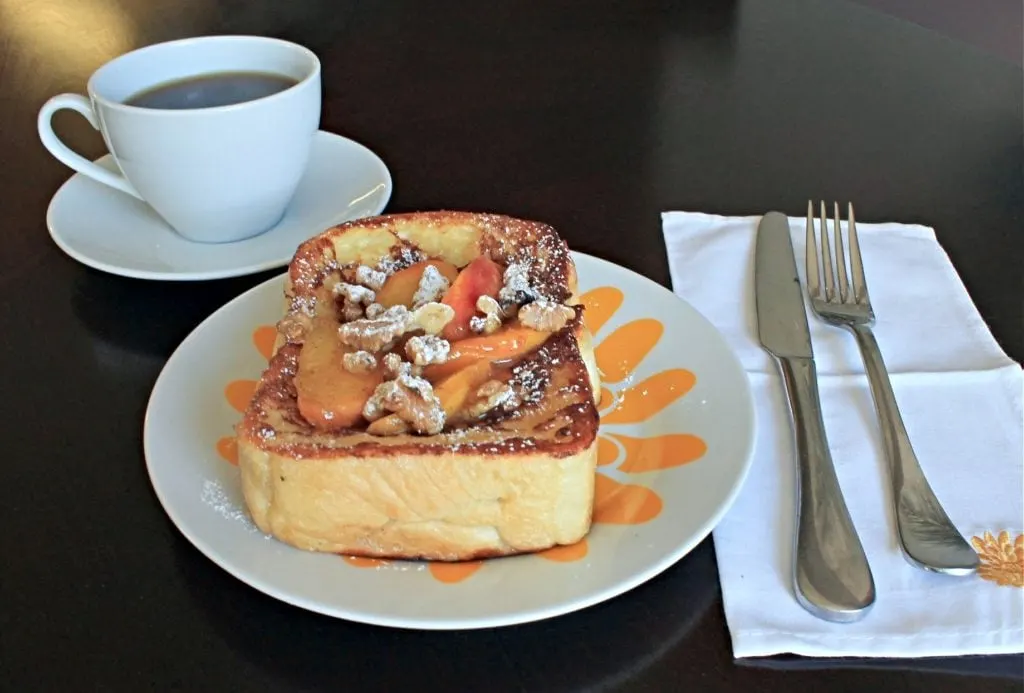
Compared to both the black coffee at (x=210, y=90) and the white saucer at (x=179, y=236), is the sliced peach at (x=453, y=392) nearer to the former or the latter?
the white saucer at (x=179, y=236)

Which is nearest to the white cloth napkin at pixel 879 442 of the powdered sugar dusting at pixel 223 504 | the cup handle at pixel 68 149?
the powdered sugar dusting at pixel 223 504

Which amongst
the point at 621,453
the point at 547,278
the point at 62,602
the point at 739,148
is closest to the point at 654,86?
the point at 739,148

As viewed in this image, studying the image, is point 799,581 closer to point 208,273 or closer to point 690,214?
point 690,214

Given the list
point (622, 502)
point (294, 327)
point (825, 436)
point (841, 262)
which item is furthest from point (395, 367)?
point (841, 262)

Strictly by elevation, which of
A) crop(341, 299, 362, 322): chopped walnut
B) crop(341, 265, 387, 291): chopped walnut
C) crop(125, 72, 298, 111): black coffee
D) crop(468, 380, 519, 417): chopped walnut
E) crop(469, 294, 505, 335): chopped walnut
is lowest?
crop(468, 380, 519, 417): chopped walnut

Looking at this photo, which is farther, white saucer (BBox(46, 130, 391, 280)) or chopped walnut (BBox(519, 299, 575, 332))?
white saucer (BBox(46, 130, 391, 280))

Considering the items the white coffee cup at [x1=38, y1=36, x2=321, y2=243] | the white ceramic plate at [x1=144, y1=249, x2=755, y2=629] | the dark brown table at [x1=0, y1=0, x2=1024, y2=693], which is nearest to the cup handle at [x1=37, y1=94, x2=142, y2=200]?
the white coffee cup at [x1=38, y1=36, x2=321, y2=243]

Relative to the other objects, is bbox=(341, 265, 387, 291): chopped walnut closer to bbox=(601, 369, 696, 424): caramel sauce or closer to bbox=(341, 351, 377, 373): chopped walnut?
Answer: bbox=(341, 351, 377, 373): chopped walnut
